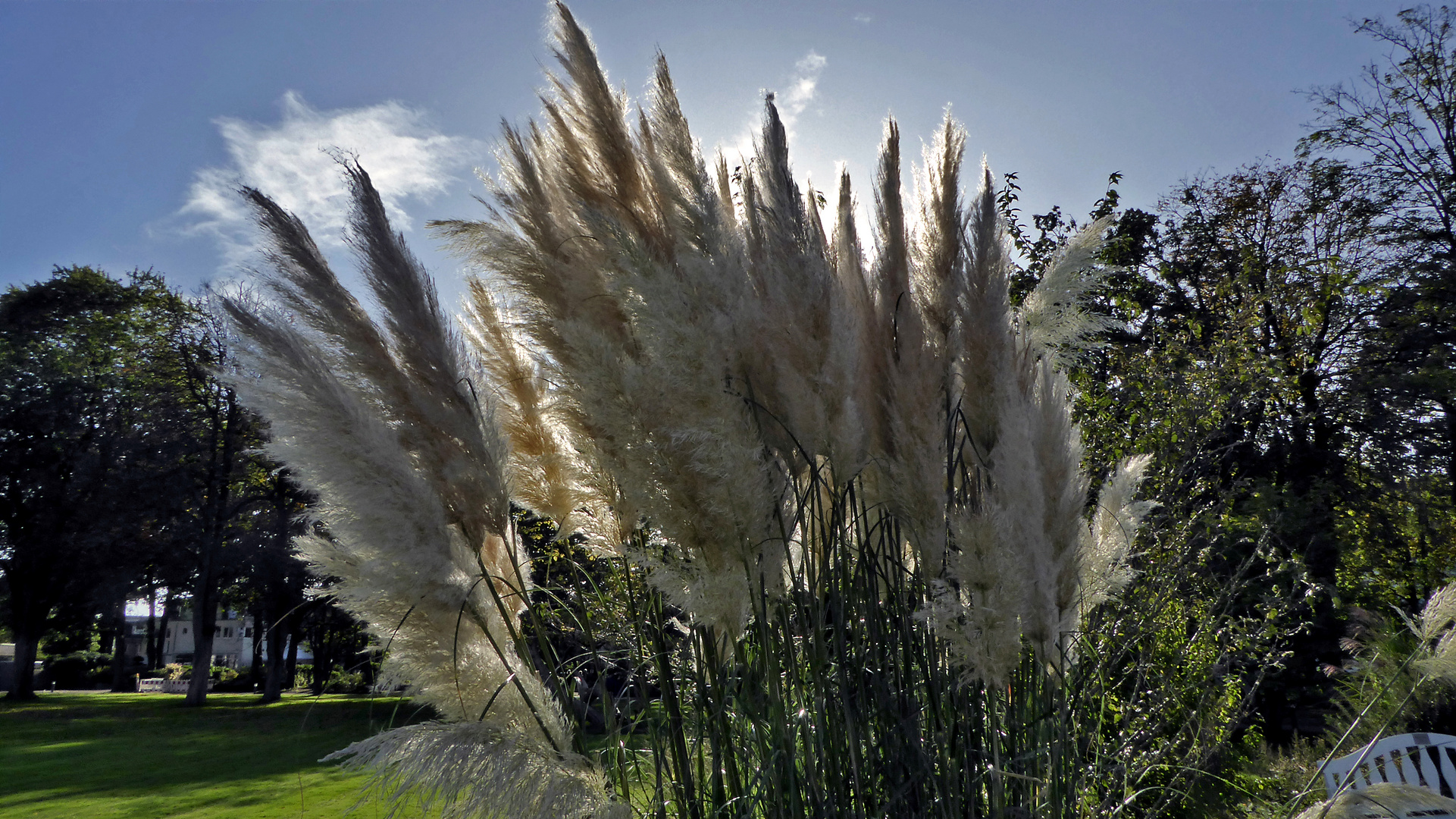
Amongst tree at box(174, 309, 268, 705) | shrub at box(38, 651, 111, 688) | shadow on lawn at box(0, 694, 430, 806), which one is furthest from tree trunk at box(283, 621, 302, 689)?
shrub at box(38, 651, 111, 688)

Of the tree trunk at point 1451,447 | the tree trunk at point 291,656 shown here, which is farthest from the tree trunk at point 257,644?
the tree trunk at point 1451,447

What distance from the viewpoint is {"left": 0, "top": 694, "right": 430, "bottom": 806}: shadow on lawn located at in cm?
879

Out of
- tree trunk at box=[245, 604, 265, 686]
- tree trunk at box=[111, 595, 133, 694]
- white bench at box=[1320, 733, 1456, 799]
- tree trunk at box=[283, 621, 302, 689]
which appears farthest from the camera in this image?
tree trunk at box=[111, 595, 133, 694]

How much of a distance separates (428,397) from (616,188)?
22.5 inches

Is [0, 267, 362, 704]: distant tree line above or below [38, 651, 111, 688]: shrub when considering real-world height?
above

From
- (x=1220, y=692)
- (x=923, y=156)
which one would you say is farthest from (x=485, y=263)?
(x=1220, y=692)

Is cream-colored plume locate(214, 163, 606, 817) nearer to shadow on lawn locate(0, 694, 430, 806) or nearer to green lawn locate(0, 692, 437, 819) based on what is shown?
green lawn locate(0, 692, 437, 819)

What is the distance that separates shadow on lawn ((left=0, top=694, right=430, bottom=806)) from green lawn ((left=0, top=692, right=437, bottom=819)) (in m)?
0.02

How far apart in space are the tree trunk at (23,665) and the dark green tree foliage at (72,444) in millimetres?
27

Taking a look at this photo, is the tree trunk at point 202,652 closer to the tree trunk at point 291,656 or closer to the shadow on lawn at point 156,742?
the shadow on lawn at point 156,742

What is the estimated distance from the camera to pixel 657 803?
1.69 metres

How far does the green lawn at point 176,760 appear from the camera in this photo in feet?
23.8

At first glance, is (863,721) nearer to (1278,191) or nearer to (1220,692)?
(1220,692)

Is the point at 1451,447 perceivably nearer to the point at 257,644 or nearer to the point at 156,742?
the point at 156,742
